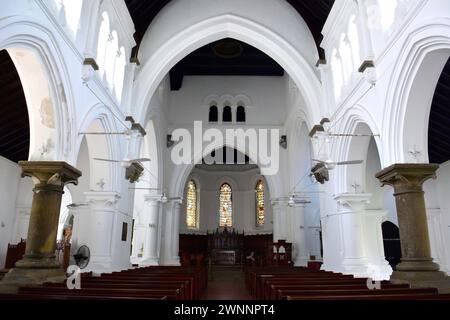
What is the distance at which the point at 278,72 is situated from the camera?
1955 cm

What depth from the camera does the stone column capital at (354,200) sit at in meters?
10.4

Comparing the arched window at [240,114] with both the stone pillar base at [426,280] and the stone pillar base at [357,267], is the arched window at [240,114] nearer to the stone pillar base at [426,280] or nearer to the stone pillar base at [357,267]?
the stone pillar base at [357,267]

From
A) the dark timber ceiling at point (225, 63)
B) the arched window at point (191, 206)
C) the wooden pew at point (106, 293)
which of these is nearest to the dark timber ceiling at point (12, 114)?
the wooden pew at point (106, 293)

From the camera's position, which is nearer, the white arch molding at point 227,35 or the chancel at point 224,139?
the chancel at point 224,139

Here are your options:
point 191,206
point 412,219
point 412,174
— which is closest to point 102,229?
point 412,219

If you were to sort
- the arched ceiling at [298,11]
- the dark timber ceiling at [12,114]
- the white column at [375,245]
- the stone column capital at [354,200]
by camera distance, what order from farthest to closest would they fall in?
the arched ceiling at [298,11] < the white column at [375,245] < the stone column capital at [354,200] < the dark timber ceiling at [12,114]

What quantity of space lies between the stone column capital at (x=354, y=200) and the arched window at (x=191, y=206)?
1602 centimetres

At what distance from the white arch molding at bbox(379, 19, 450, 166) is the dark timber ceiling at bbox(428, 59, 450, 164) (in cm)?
205

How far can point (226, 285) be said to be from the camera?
13.6m

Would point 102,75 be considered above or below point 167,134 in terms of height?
below

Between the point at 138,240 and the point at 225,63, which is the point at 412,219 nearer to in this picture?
the point at 138,240

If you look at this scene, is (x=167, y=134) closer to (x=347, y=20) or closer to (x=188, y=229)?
(x=188, y=229)
